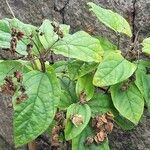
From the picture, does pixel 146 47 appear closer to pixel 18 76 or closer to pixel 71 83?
pixel 71 83

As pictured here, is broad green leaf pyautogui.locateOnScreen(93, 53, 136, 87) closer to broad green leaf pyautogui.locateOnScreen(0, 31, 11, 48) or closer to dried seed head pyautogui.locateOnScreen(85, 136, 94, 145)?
dried seed head pyautogui.locateOnScreen(85, 136, 94, 145)

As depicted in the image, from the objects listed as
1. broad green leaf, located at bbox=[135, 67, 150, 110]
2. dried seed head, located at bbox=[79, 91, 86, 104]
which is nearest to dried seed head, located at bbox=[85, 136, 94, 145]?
dried seed head, located at bbox=[79, 91, 86, 104]

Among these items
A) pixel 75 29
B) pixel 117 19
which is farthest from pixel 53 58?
pixel 117 19

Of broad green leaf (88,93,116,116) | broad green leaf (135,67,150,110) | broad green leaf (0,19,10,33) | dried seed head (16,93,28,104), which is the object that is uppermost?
broad green leaf (0,19,10,33)

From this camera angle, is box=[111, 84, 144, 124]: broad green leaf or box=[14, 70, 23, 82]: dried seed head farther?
box=[111, 84, 144, 124]: broad green leaf

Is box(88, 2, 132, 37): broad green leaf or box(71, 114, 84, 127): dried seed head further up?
box(88, 2, 132, 37): broad green leaf

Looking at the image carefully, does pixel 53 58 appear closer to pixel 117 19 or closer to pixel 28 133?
pixel 117 19
